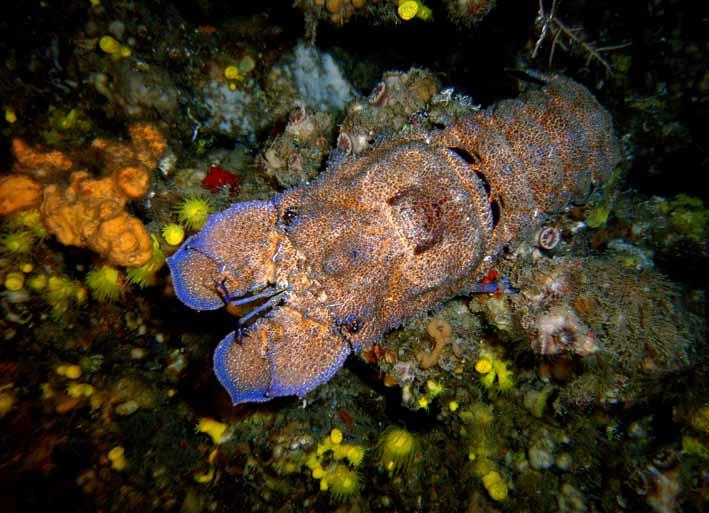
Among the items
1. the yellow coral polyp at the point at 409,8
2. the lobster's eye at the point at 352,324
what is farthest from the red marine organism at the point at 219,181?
the yellow coral polyp at the point at 409,8

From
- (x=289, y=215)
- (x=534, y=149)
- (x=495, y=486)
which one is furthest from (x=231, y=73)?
(x=495, y=486)

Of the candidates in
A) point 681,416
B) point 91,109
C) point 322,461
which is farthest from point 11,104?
point 681,416

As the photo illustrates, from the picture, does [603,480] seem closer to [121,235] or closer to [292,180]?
[292,180]

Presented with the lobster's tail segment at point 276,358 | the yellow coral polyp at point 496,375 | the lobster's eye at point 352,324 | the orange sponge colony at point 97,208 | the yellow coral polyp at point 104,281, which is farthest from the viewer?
the yellow coral polyp at point 496,375

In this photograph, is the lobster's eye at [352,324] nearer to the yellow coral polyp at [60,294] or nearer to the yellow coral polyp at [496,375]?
the yellow coral polyp at [496,375]

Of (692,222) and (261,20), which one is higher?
(261,20)

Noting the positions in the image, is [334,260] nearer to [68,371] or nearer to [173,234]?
[173,234]

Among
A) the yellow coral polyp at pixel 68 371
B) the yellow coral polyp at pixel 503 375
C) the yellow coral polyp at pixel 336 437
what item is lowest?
the yellow coral polyp at pixel 336 437
